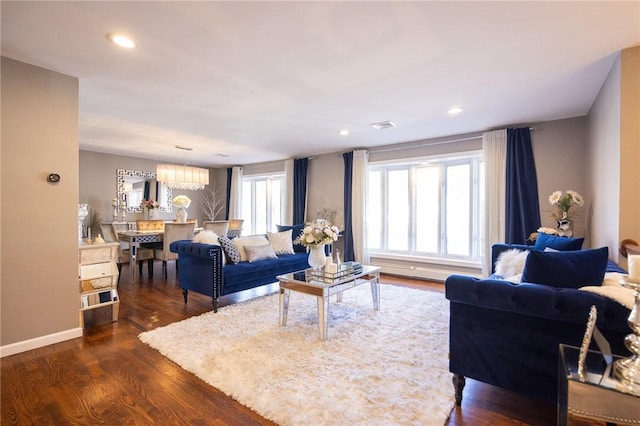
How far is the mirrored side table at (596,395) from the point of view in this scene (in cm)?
113

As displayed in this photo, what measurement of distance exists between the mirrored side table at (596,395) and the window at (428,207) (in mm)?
3721

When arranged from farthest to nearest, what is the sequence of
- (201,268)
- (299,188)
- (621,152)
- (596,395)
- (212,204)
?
1. (212,204)
2. (299,188)
3. (201,268)
4. (621,152)
5. (596,395)

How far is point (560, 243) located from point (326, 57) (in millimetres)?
2610

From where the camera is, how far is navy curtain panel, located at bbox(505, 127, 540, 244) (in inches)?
165

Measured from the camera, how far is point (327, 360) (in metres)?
2.40

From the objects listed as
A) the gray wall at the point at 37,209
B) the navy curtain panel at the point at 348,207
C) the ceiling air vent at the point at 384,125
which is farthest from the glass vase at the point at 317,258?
the navy curtain panel at the point at 348,207

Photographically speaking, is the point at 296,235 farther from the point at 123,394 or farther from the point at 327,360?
the point at 123,394

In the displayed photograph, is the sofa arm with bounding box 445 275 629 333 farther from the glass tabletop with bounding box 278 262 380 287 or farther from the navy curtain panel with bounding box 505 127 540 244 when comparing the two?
the navy curtain panel with bounding box 505 127 540 244

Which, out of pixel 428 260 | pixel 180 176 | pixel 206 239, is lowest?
pixel 428 260

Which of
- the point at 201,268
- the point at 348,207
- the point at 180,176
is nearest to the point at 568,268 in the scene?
the point at 201,268

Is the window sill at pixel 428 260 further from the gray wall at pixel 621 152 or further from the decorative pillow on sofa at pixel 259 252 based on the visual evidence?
the decorative pillow on sofa at pixel 259 252

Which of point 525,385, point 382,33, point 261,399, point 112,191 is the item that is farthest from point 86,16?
point 112,191

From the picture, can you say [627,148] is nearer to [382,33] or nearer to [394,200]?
[382,33]

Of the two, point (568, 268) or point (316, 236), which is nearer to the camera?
point (568, 268)
